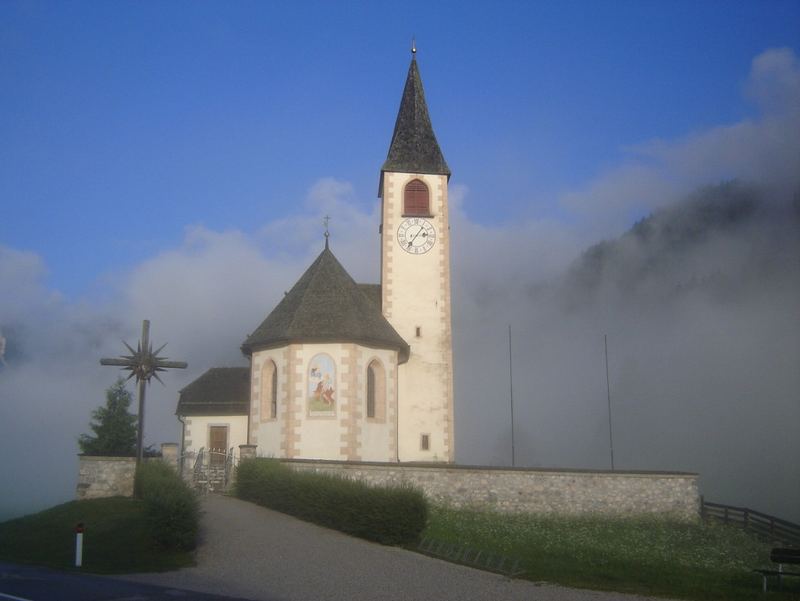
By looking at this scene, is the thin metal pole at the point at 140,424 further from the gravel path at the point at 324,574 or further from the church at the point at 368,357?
the church at the point at 368,357

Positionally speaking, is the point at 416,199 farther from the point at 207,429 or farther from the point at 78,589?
the point at 78,589

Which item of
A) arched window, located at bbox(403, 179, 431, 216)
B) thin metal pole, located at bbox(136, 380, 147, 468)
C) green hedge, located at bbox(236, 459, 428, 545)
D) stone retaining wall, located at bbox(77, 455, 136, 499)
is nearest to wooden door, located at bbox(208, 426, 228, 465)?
stone retaining wall, located at bbox(77, 455, 136, 499)

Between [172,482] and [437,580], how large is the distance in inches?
336

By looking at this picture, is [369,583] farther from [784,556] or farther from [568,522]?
[568,522]

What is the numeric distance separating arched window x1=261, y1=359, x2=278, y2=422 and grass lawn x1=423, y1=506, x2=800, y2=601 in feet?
30.3

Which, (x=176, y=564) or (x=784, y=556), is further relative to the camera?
(x=176, y=564)

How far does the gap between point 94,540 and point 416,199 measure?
78.4 feet

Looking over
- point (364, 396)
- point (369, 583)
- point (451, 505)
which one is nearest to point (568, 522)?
point (451, 505)

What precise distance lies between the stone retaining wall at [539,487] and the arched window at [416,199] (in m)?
15.7

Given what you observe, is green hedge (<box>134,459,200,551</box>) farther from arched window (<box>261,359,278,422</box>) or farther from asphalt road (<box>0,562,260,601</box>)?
arched window (<box>261,359,278,422</box>)

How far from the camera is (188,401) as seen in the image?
121ft

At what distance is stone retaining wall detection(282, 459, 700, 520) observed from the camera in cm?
2755

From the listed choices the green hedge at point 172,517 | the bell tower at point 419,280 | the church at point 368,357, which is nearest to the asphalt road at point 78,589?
the green hedge at point 172,517

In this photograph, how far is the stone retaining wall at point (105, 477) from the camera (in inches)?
1142
